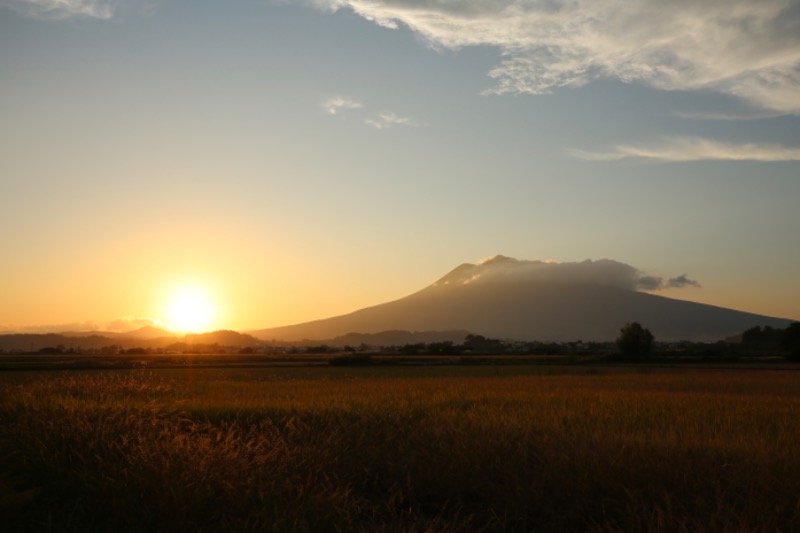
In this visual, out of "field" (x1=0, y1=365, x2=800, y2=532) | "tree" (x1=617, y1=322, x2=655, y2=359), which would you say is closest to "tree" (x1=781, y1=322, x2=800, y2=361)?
"tree" (x1=617, y1=322, x2=655, y2=359)

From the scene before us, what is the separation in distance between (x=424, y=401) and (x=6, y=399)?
37.9 ft

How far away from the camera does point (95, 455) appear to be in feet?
37.7

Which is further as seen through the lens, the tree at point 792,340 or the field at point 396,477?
the tree at point 792,340

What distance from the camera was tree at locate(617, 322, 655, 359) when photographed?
8647cm

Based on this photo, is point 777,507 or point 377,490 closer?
point 777,507

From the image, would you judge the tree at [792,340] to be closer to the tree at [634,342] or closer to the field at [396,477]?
the tree at [634,342]

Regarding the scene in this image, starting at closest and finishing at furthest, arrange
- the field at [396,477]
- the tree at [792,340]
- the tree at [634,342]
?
the field at [396,477], the tree at [792,340], the tree at [634,342]

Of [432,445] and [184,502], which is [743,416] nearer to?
[432,445]

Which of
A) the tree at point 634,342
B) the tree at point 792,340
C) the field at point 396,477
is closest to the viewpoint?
the field at point 396,477

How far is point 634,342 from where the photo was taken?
9012 centimetres

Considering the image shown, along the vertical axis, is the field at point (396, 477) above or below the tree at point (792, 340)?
below

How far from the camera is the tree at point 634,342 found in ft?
284

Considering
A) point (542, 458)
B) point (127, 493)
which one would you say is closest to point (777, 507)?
point (542, 458)

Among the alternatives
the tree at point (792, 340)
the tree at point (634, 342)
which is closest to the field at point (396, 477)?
the tree at point (792, 340)
